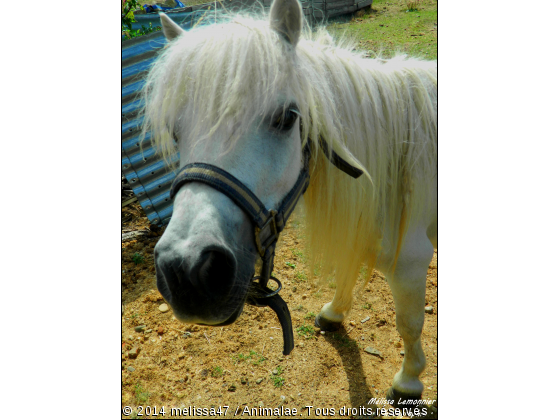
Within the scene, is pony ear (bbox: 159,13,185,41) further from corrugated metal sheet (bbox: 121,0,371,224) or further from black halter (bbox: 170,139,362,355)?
corrugated metal sheet (bbox: 121,0,371,224)

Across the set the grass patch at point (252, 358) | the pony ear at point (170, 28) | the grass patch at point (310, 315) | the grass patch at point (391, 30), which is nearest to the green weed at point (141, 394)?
the grass patch at point (252, 358)

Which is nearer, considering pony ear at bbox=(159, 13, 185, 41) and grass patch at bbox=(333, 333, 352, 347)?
pony ear at bbox=(159, 13, 185, 41)

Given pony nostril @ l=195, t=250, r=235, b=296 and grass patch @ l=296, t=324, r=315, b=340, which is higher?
pony nostril @ l=195, t=250, r=235, b=296

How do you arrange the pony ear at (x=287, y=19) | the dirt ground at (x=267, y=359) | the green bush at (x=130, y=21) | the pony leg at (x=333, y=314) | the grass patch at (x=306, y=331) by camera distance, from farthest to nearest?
the green bush at (x=130, y=21) < the grass patch at (x=306, y=331) < the pony leg at (x=333, y=314) < the dirt ground at (x=267, y=359) < the pony ear at (x=287, y=19)

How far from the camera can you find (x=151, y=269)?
159 inches

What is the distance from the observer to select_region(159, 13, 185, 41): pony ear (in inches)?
69.2

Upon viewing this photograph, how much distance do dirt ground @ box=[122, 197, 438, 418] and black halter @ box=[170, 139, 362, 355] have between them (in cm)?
64

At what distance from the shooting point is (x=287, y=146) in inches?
55.5

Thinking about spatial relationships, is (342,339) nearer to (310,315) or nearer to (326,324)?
(326,324)

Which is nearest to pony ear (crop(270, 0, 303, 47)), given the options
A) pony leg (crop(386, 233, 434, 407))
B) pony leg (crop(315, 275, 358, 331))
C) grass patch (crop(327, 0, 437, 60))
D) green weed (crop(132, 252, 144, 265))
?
grass patch (crop(327, 0, 437, 60))

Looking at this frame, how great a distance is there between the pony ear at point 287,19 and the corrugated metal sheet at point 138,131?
243 centimetres

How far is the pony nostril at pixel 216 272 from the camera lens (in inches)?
45.1

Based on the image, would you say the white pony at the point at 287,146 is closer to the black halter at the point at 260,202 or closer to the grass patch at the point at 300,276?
the black halter at the point at 260,202

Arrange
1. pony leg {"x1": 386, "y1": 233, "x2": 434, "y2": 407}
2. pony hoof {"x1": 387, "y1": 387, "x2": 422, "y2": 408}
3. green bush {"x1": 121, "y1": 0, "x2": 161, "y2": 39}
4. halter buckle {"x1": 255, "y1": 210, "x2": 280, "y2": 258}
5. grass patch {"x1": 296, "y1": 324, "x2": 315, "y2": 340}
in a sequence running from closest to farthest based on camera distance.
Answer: halter buckle {"x1": 255, "y1": 210, "x2": 280, "y2": 258}, pony leg {"x1": 386, "y1": 233, "x2": 434, "y2": 407}, pony hoof {"x1": 387, "y1": 387, "x2": 422, "y2": 408}, grass patch {"x1": 296, "y1": 324, "x2": 315, "y2": 340}, green bush {"x1": 121, "y1": 0, "x2": 161, "y2": 39}
